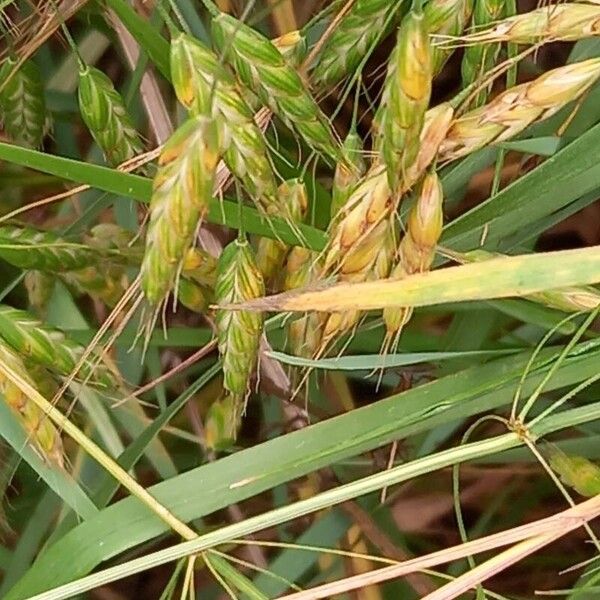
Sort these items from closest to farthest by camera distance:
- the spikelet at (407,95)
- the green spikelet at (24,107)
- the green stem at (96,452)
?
the spikelet at (407,95) < the green stem at (96,452) < the green spikelet at (24,107)

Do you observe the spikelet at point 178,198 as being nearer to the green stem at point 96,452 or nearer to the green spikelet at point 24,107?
the green stem at point 96,452

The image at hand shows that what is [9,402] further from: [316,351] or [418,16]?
[418,16]

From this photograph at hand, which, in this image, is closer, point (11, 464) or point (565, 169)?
point (565, 169)

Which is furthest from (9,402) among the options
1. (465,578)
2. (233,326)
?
(465,578)

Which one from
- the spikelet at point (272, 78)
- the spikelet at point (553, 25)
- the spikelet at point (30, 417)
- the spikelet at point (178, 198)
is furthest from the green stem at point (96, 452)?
the spikelet at point (553, 25)

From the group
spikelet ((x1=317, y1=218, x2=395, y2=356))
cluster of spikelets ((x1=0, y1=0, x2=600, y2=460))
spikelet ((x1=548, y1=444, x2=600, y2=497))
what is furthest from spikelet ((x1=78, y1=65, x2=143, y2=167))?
spikelet ((x1=548, y1=444, x2=600, y2=497))

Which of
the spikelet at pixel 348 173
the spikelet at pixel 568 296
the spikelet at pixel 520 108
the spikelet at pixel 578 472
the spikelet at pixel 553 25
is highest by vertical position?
the spikelet at pixel 553 25

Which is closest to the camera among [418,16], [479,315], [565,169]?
[418,16]
